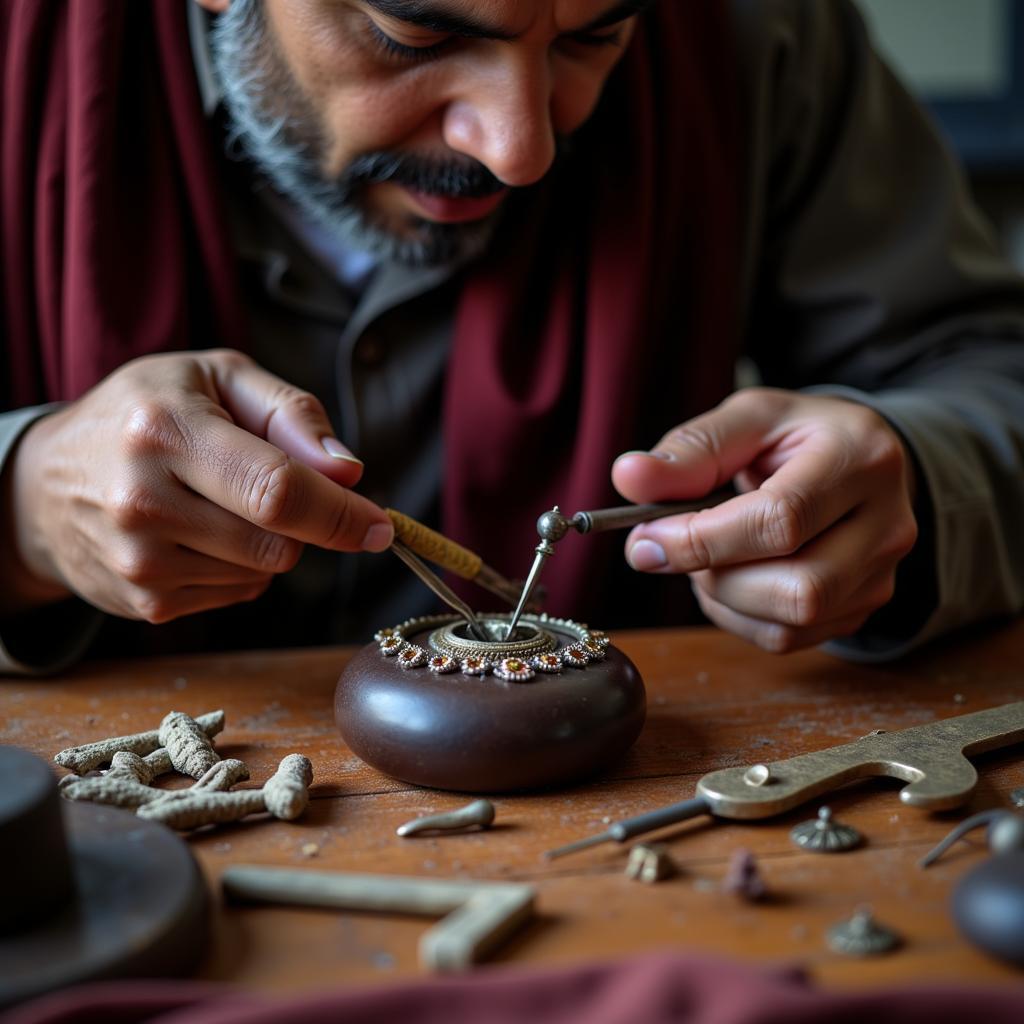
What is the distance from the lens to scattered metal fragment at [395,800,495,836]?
988mm

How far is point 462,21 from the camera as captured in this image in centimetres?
127

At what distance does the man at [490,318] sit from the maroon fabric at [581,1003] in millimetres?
581

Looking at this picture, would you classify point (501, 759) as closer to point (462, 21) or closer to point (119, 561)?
point (119, 561)

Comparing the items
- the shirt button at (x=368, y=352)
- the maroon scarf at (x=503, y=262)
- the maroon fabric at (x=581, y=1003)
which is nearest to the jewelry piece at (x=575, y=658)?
the maroon fabric at (x=581, y=1003)

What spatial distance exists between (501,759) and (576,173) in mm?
1224

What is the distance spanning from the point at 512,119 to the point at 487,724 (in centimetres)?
73

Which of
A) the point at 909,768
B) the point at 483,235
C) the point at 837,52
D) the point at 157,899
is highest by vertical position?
the point at 837,52

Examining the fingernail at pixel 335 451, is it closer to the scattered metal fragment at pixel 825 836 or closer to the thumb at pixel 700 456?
the thumb at pixel 700 456

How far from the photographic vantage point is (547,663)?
3.62 ft

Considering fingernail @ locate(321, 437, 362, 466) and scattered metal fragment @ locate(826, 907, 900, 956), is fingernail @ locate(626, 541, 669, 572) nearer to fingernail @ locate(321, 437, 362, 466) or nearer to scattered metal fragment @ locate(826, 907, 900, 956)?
fingernail @ locate(321, 437, 362, 466)

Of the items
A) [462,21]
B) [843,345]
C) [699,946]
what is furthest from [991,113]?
[699,946]

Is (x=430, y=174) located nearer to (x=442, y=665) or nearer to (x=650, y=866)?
(x=442, y=665)

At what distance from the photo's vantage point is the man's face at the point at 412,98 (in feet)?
4.35

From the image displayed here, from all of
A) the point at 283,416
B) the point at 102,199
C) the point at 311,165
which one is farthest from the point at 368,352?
the point at 283,416
